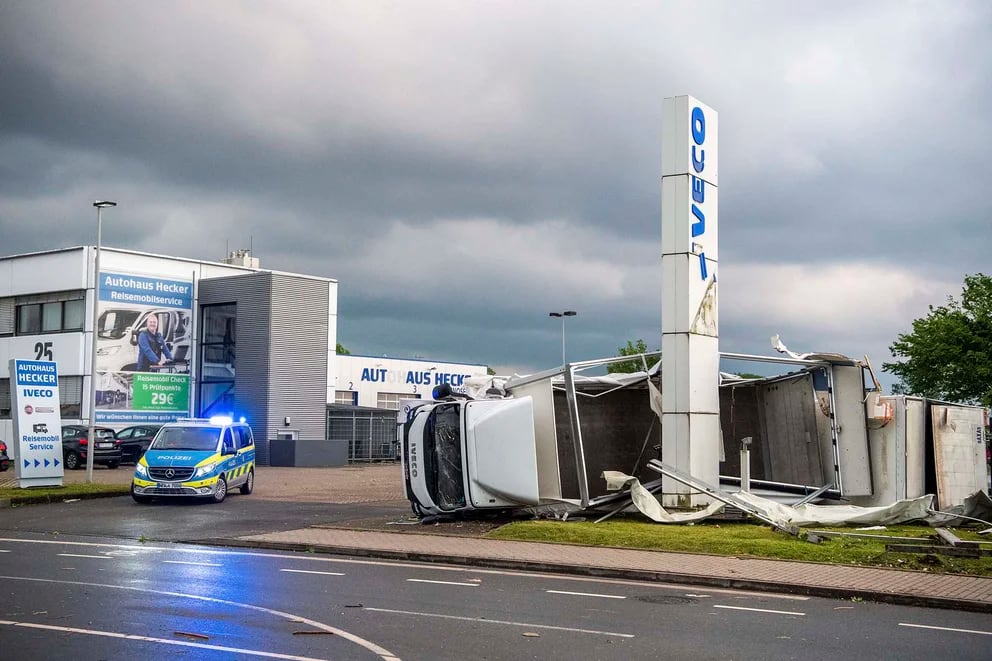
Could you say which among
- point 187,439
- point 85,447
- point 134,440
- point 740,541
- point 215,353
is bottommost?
point 740,541

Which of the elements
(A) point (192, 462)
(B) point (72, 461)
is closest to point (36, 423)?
(A) point (192, 462)

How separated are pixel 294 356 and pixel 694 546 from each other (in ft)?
125

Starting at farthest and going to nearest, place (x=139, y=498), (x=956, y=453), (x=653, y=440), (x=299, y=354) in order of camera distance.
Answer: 1. (x=299, y=354)
2. (x=139, y=498)
3. (x=653, y=440)
4. (x=956, y=453)

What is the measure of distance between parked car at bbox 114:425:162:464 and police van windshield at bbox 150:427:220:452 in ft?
62.1

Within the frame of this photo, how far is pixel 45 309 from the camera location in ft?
169

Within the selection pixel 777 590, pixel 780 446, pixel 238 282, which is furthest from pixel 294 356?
pixel 777 590

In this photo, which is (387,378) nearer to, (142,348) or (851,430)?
(142,348)

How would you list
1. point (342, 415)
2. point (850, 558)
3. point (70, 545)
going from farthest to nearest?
point (342, 415), point (70, 545), point (850, 558)

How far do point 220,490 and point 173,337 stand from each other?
94.3ft

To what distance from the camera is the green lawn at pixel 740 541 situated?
14117 millimetres

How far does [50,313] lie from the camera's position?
51406 mm

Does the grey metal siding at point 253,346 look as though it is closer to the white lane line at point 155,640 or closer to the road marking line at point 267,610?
the road marking line at point 267,610

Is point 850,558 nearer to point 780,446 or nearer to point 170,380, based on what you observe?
point 780,446

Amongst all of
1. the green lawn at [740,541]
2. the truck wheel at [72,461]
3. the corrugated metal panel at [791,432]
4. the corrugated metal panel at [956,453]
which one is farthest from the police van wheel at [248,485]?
the corrugated metal panel at [956,453]
